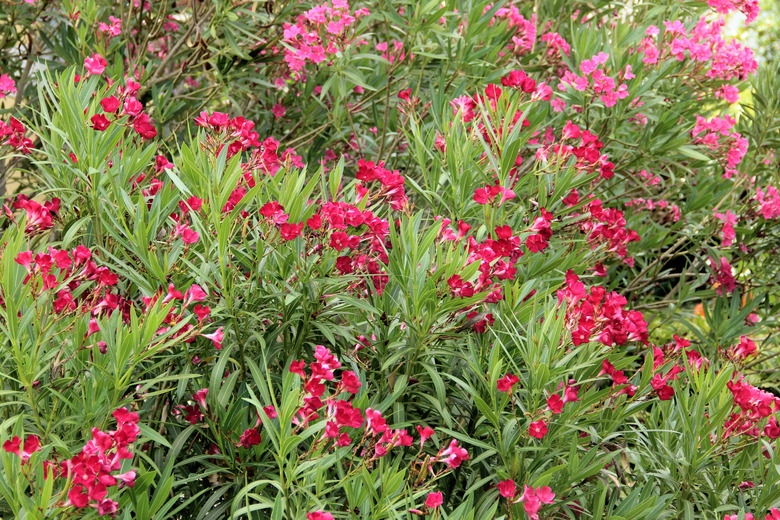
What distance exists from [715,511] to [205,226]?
1406 mm

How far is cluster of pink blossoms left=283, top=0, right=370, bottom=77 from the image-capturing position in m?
2.71

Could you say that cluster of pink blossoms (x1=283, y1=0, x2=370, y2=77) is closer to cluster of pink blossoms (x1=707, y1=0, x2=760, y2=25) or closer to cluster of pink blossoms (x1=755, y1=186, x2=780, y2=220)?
cluster of pink blossoms (x1=707, y1=0, x2=760, y2=25)

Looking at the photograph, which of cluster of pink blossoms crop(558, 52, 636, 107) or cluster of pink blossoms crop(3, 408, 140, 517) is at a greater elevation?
cluster of pink blossoms crop(558, 52, 636, 107)

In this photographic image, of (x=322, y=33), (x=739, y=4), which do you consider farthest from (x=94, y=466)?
(x=739, y=4)

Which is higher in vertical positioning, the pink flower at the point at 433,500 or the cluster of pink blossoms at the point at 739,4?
the cluster of pink blossoms at the point at 739,4

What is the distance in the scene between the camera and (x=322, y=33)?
2814mm

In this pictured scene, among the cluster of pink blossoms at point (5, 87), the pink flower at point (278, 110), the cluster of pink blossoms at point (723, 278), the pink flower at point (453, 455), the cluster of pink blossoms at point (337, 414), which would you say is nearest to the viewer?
the cluster of pink blossoms at point (337, 414)

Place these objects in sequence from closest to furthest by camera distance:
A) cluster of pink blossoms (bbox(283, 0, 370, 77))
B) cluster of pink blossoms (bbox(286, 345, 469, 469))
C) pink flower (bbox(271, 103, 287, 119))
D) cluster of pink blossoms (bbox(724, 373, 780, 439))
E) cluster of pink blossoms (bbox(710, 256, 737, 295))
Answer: cluster of pink blossoms (bbox(286, 345, 469, 469))
cluster of pink blossoms (bbox(724, 373, 780, 439))
cluster of pink blossoms (bbox(283, 0, 370, 77))
cluster of pink blossoms (bbox(710, 256, 737, 295))
pink flower (bbox(271, 103, 287, 119))

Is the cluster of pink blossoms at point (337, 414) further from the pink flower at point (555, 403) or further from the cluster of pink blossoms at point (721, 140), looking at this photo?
the cluster of pink blossoms at point (721, 140)

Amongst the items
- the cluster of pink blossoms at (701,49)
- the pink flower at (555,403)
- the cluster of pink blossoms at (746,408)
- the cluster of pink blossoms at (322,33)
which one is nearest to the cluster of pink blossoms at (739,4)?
the cluster of pink blossoms at (701,49)

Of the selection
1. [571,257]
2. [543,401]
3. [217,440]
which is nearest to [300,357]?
[217,440]

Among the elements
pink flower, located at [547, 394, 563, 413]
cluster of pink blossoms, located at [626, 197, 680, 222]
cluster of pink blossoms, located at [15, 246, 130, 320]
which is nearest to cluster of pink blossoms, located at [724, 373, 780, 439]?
pink flower, located at [547, 394, 563, 413]

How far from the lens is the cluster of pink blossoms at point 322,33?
271cm

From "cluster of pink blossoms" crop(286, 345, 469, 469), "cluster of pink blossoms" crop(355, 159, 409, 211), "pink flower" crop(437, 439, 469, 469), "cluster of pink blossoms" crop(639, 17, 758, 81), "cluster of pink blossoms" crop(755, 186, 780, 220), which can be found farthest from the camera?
→ "cluster of pink blossoms" crop(755, 186, 780, 220)
